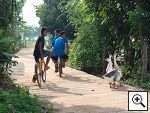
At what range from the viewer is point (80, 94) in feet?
44.8

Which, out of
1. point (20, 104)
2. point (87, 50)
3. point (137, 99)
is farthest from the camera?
point (87, 50)

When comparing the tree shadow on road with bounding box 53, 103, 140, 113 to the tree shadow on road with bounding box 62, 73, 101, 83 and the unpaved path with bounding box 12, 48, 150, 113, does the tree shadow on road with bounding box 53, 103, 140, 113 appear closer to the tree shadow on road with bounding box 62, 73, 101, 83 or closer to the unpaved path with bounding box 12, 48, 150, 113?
the unpaved path with bounding box 12, 48, 150, 113

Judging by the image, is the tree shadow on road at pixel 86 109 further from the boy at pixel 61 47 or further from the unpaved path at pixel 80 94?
the boy at pixel 61 47

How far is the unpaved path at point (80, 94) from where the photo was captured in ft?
37.4

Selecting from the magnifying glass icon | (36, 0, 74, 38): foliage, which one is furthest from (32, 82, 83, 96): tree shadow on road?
(36, 0, 74, 38): foliage

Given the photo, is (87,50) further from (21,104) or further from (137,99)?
(137,99)

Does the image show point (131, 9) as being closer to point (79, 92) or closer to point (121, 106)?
point (79, 92)

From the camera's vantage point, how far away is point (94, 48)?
2289cm

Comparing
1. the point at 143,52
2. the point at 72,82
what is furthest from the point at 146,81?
the point at 72,82

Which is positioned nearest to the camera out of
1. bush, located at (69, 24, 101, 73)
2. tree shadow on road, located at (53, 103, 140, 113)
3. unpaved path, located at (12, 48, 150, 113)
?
tree shadow on road, located at (53, 103, 140, 113)

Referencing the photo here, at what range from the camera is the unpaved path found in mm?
11398

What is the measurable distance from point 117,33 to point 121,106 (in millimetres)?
8365

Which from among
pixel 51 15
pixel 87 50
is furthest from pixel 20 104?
pixel 51 15

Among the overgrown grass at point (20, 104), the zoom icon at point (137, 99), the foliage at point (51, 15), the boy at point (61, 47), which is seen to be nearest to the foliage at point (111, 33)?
the boy at point (61, 47)
